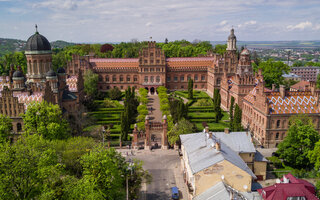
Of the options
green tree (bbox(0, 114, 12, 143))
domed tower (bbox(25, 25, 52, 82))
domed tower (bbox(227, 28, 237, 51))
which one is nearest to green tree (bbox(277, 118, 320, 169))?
green tree (bbox(0, 114, 12, 143))

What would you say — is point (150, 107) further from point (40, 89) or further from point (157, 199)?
point (157, 199)

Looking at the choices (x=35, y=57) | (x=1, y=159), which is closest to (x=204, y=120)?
(x=35, y=57)

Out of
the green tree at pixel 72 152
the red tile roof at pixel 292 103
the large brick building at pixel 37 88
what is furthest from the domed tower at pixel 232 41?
the green tree at pixel 72 152

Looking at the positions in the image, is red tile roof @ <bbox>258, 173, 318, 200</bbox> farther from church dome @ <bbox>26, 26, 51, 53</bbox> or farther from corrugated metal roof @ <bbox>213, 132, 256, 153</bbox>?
church dome @ <bbox>26, 26, 51, 53</bbox>

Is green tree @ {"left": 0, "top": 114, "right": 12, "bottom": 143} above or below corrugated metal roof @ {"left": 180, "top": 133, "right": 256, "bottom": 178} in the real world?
above

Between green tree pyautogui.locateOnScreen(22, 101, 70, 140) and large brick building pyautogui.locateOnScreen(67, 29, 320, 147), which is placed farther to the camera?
large brick building pyautogui.locateOnScreen(67, 29, 320, 147)

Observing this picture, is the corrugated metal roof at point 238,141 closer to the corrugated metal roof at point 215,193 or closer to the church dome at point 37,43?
the corrugated metal roof at point 215,193
